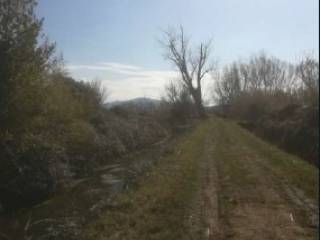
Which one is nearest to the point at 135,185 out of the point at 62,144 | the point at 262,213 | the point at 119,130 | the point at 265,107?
the point at 262,213

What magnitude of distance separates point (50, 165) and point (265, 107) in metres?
40.4

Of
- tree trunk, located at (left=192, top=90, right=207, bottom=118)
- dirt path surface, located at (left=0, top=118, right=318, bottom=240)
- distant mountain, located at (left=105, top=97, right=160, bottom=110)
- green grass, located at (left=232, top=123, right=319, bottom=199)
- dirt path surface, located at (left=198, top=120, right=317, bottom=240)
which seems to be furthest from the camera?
tree trunk, located at (left=192, top=90, right=207, bottom=118)

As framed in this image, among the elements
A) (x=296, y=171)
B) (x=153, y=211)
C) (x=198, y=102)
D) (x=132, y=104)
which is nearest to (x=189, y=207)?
(x=153, y=211)

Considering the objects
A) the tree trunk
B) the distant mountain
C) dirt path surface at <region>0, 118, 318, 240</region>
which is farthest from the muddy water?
the tree trunk

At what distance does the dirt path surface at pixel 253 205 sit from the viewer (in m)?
7.99

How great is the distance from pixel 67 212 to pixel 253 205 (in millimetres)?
4989

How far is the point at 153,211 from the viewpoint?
989 centimetres

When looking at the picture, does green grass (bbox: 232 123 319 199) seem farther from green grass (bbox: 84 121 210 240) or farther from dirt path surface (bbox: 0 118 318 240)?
green grass (bbox: 84 121 210 240)

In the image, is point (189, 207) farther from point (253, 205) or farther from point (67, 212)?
point (67, 212)

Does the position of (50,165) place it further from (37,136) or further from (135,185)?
(135,185)

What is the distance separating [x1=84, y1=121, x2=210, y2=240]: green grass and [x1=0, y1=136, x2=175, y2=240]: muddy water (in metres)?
0.44

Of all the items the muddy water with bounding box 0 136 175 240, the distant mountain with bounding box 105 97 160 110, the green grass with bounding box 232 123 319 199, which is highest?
the distant mountain with bounding box 105 97 160 110

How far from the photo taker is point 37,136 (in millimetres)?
16094

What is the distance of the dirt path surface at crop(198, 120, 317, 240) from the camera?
799cm
